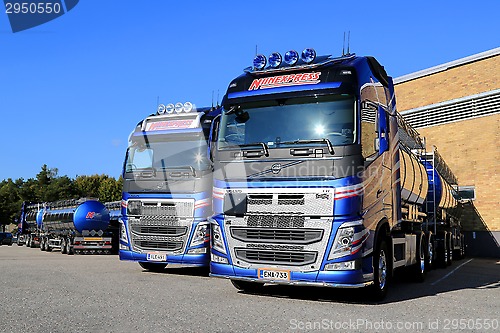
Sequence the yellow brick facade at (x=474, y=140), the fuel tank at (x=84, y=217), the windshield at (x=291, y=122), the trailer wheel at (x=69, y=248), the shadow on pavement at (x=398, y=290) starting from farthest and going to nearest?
the yellow brick facade at (x=474, y=140)
the trailer wheel at (x=69, y=248)
the fuel tank at (x=84, y=217)
the shadow on pavement at (x=398, y=290)
the windshield at (x=291, y=122)

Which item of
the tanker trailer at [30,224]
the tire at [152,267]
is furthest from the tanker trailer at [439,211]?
the tanker trailer at [30,224]

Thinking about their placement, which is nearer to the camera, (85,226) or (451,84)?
(85,226)

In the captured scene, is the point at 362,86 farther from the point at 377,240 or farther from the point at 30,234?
the point at 30,234

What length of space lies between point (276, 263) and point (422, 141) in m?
8.64

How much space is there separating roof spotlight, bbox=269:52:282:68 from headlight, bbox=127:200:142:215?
493 centimetres

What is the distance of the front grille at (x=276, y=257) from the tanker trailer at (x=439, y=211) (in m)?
6.82

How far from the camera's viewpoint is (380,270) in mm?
9336

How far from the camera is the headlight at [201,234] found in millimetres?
12117

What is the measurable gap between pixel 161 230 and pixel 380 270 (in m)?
5.29

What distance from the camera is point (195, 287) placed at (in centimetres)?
1088

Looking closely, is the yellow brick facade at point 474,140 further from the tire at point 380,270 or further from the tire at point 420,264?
the tire at point 380,270

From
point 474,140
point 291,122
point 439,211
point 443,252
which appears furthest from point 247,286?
point 474,140

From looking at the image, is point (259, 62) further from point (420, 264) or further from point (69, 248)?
point (69, 248)

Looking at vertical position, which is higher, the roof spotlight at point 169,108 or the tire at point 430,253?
the roof spotlight at point 169,108
